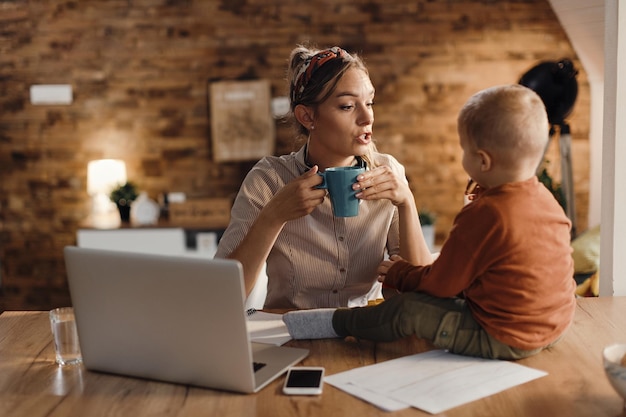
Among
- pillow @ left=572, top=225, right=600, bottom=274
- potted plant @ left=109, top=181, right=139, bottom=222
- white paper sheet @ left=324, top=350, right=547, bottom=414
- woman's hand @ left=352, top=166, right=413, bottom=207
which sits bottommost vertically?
pillow @ left=572, top=225, right=600, bottom=274

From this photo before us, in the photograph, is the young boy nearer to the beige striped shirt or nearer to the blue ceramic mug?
the blue ceramic mug

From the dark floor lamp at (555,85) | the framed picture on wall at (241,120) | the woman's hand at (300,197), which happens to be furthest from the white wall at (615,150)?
the framed picture on wall at (241,120)

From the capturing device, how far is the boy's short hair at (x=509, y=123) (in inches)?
46.0

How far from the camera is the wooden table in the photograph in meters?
1.05

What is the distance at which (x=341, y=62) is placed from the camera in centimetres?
180

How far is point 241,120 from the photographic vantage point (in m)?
5.03

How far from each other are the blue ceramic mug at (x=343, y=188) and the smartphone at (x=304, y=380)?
42 centimetres

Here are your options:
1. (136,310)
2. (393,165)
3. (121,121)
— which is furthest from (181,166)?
(136,310)

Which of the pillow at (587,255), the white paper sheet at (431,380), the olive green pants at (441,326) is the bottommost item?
the pillow at (587,255)

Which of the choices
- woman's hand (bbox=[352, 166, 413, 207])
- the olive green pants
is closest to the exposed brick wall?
woman's hand (bbox=[352, 166, 413, 207])

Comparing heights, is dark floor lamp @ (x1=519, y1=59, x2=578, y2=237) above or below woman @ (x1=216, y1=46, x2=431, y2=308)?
above

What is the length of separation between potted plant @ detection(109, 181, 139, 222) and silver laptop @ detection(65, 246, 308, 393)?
3758mm

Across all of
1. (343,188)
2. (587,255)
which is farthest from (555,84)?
(343,188)

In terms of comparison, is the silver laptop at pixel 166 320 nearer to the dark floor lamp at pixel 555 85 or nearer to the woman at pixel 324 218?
the woman at pixel 324 218
